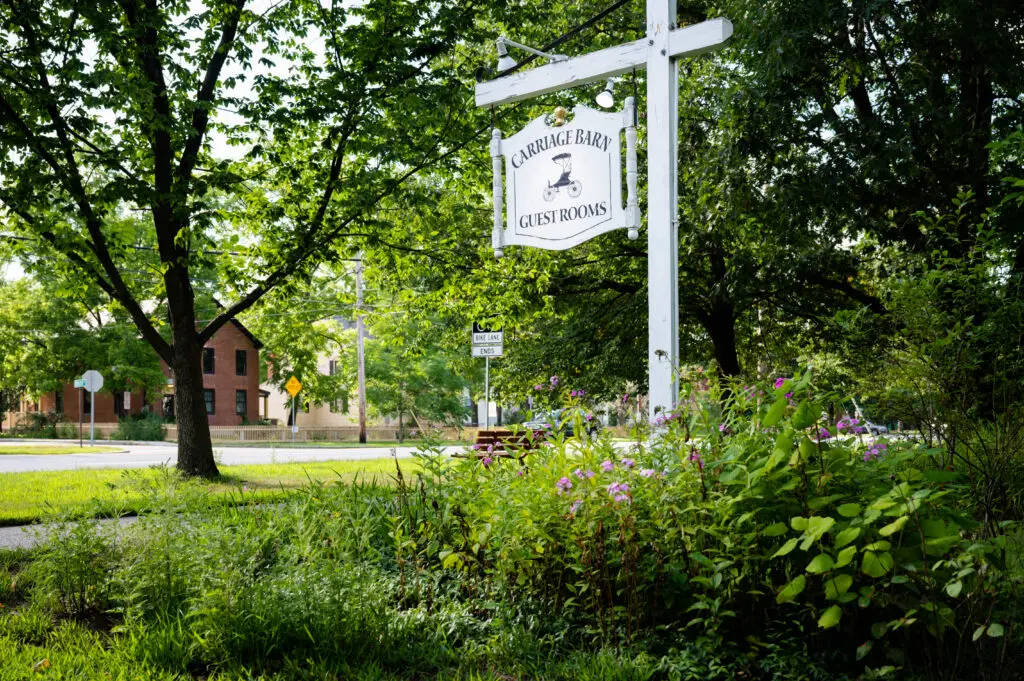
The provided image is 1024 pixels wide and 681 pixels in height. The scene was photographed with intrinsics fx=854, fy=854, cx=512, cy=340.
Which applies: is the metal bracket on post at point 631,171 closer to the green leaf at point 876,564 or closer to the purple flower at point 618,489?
the purple flower at point 618,489

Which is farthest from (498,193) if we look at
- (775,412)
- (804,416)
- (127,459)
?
(127,459)

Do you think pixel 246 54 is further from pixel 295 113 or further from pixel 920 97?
pixel 920 97

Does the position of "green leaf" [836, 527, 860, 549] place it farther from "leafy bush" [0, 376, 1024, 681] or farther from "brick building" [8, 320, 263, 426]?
"brick building" [8, 320, 263, 426]

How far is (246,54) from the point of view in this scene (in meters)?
12.8

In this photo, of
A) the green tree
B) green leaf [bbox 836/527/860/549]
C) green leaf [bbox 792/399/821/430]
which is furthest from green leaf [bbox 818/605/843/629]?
the green tree

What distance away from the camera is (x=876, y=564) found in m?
3.26

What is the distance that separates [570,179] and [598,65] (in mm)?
957

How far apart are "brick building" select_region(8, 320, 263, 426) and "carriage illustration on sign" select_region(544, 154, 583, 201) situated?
49.6 metres

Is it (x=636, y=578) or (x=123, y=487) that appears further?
(x=123, y=487)

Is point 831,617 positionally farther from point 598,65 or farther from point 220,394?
point 220,394

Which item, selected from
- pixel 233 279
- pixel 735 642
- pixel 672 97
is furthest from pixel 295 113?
pixel 735 642

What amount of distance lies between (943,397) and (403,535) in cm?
365

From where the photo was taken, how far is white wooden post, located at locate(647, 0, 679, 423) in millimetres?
6137

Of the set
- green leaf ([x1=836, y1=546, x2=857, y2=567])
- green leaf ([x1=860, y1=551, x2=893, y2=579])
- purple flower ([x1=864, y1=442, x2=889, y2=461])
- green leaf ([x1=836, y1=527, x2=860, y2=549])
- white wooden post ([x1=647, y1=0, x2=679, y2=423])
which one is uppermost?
white wooden post ([x1=647, y1=0, x2=679, y2=423])
